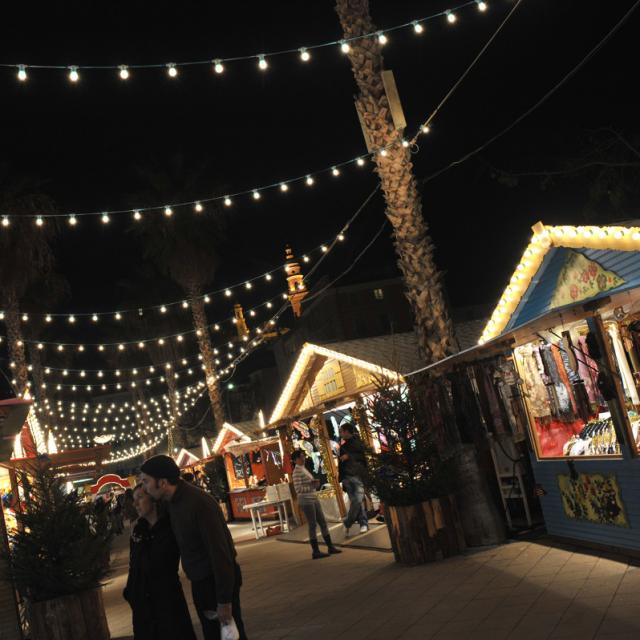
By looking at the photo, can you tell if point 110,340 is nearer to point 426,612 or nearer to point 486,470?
point 486,470

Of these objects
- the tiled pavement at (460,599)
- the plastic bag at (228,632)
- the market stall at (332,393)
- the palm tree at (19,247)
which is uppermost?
the palm tree at (19,247)

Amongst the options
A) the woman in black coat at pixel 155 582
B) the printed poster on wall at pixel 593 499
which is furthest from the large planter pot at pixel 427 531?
the woman in black coat at pixel 155 582

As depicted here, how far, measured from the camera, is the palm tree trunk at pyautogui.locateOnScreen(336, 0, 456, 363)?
467 inches

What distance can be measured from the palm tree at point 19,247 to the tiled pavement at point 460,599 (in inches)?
517

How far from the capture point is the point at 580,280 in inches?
366

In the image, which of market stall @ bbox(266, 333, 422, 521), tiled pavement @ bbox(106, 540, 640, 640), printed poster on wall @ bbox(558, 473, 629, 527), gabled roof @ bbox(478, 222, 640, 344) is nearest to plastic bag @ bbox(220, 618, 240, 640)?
tiled pavement @ bbox(106, 540, 640, 640)

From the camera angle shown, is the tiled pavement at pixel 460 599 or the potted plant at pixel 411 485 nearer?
the tiled pavement at pixel 460 599

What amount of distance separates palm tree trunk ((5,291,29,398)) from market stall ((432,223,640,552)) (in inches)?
609

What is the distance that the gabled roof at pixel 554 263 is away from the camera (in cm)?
829

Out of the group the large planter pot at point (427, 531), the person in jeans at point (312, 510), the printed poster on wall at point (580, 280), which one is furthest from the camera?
the person in jeans at point (312, 510)

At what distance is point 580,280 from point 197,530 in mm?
6132

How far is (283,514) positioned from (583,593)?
51.4ft

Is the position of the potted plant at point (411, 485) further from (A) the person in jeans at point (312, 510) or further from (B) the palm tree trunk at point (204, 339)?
(B) the palm tree trunk at point (204, 339)

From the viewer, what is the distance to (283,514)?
2197 centimetres
